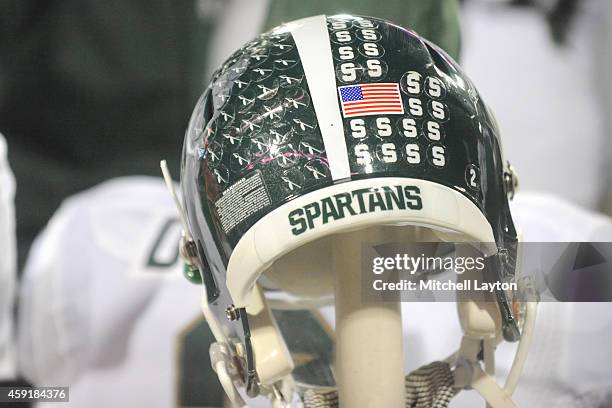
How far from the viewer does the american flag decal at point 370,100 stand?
0.60m

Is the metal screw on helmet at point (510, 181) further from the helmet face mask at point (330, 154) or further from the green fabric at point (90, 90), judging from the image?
the green fabric at point (90, 90)

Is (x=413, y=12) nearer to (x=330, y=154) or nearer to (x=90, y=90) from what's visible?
(x=330, y=154)

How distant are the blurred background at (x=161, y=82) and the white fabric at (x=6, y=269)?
96 mm

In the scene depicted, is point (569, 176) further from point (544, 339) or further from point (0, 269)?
point (0, 269)

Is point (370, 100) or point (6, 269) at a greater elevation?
point (370, 100)

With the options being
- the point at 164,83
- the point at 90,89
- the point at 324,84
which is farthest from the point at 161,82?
the point at 324,84

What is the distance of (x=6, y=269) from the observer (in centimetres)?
115

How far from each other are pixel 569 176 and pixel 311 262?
0.70 m

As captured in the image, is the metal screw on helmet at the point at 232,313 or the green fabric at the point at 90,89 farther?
the green fabric at the point at 90,89

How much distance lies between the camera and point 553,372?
2.35 feet

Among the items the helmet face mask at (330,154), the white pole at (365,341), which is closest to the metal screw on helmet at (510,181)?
the helmet face mask at (330,154)

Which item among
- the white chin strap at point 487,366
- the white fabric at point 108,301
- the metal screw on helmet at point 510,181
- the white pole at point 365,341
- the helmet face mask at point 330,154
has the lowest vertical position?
the white fabric at point 108,301

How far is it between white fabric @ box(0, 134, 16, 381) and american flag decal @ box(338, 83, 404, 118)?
71 centimetres

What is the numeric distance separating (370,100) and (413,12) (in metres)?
0.38
